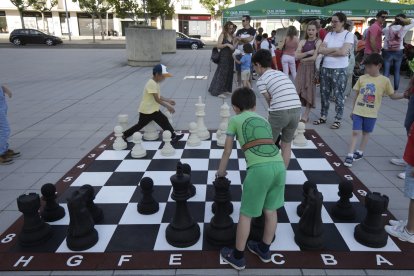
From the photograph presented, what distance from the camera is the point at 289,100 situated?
292 centimetres

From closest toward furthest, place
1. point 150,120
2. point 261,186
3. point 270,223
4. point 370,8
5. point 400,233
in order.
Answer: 1. point 261,186
2. point 270,223
3. point 400,233
4. point 150,120
5. point 370,8

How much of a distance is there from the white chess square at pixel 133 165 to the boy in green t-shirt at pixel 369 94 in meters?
2.30

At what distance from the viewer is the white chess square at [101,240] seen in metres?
2.28

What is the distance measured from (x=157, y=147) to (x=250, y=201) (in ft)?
7.97

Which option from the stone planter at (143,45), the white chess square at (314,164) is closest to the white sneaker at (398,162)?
the white chess square at (314,164)

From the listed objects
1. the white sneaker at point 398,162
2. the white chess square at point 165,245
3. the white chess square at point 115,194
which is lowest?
the white chess square at point 165,245

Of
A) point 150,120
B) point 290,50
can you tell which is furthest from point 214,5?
point 150,120

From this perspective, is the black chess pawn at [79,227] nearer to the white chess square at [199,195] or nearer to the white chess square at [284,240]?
the white chess square at [199,195]

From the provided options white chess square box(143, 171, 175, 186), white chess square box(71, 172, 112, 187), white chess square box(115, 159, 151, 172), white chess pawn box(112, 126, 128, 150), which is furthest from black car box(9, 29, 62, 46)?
white chess square box(143, 171, 175, 186)

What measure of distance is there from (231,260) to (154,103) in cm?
258

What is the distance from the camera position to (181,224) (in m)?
2.31

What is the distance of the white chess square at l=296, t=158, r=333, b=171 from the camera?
11.6ft

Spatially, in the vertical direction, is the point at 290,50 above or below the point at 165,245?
above

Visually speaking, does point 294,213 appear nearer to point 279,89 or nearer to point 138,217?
point 279,89
